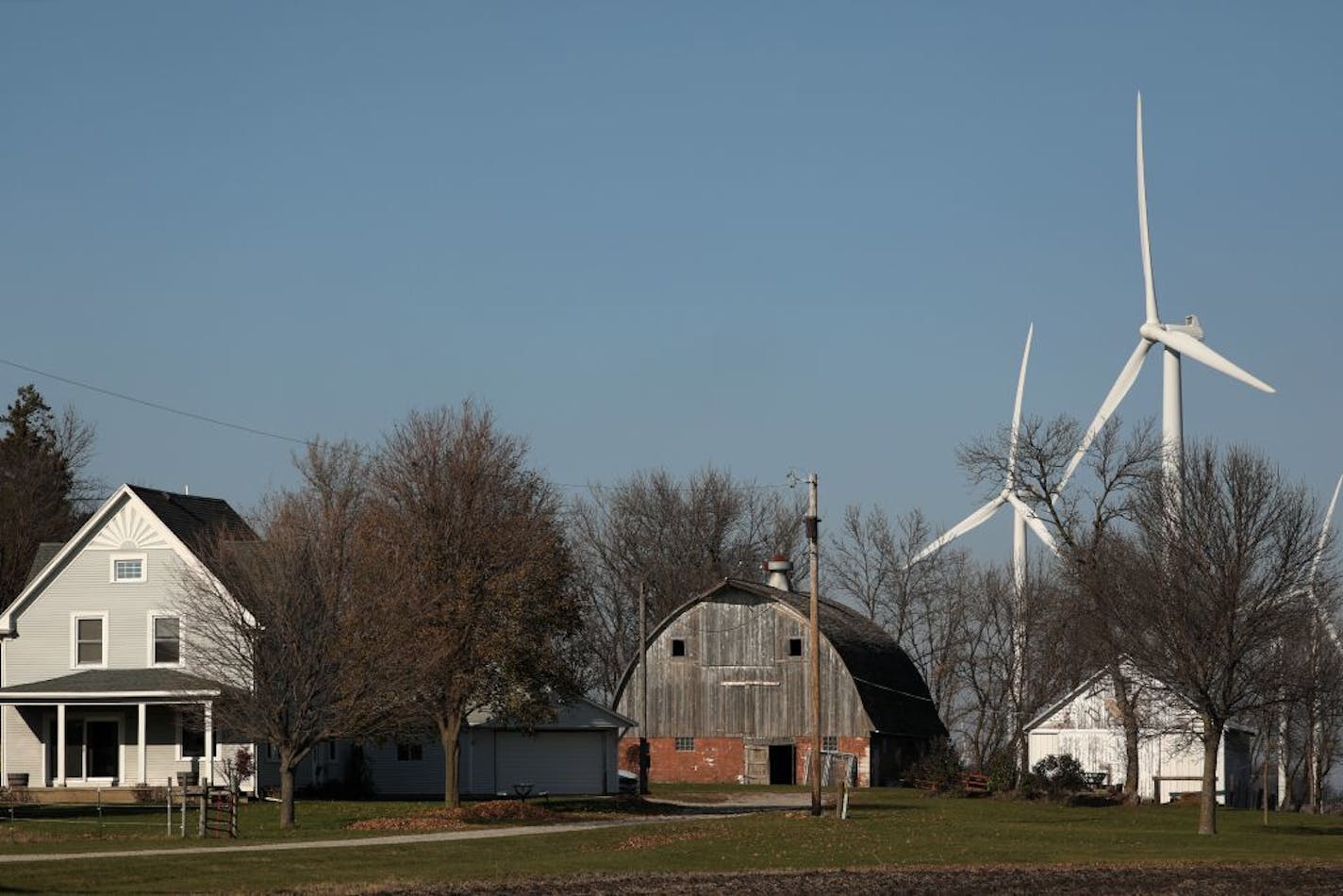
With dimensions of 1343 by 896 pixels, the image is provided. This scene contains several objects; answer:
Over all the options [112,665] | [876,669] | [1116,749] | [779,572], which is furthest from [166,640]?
[1116,749]

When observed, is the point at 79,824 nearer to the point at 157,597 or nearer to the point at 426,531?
the point at 426,531

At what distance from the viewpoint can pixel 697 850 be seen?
37500 millimetres

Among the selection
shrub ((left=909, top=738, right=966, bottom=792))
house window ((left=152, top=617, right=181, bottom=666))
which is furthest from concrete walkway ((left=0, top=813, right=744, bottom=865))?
shrub ((left=909, top=738, right=966, bottom=792))

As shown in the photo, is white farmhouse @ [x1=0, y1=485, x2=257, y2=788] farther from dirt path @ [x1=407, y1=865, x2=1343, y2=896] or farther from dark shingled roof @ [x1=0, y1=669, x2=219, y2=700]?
dirt path @ [x1=407, y1=865, x2=1343, y2=896]

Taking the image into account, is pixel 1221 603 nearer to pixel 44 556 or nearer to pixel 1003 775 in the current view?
pixel 1003 775

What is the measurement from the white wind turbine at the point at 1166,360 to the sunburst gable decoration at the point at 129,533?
31977 millimetres

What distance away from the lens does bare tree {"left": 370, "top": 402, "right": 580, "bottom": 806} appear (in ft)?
162

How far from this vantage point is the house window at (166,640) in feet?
192

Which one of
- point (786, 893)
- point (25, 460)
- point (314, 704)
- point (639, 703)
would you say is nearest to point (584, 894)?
point (786, 893)

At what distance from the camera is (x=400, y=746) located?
60875 mm

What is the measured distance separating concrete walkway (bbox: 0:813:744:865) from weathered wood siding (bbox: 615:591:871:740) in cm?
2646

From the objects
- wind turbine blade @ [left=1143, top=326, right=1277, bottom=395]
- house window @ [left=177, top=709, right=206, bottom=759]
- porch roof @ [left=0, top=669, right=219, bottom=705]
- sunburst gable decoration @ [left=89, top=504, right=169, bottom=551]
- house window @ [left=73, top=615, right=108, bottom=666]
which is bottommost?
house window @ [left=177, top=709, right=206, bottom=759]

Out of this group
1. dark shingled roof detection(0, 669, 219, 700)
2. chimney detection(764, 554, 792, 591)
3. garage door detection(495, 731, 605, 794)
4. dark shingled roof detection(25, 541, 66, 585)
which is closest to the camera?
dark shingled roof detection(0, 669, 219, 700)

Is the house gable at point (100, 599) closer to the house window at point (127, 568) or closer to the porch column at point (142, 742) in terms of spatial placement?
the house window at point (127, 568)
